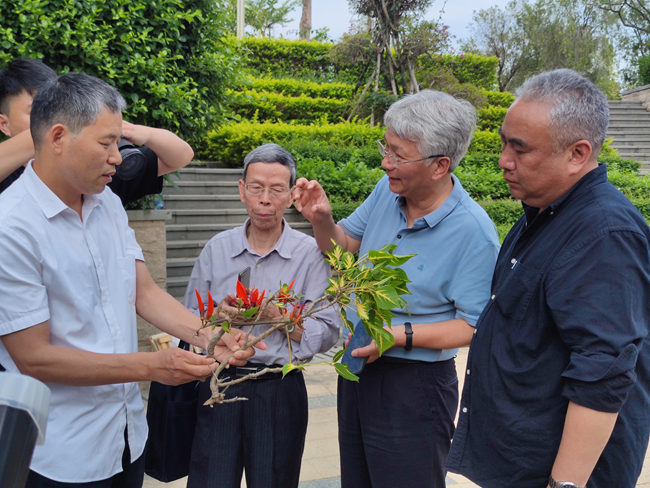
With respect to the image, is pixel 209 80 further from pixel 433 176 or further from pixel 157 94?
pixel 433 176

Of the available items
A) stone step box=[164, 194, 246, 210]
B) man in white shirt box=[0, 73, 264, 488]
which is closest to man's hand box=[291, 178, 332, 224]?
man in white shirt box=[0, 73, 264, 488]

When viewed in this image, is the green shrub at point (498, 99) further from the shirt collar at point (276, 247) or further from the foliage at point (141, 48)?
the shirt collar at point (276, 247)

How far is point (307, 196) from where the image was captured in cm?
218

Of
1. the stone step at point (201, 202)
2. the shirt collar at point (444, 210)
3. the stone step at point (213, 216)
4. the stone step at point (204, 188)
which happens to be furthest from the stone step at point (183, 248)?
the shirt collar at point (444, 210)

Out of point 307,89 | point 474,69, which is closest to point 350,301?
point 307,89

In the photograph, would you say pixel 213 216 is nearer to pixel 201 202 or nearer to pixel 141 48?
pixel 201 202

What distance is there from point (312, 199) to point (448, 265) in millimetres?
622

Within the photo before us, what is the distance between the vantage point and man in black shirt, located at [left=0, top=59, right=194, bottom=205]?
1902 mm

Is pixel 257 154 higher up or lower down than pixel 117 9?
lower down

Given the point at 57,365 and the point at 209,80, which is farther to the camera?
the point at 209,80

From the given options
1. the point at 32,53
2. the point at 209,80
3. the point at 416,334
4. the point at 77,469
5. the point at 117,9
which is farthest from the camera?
the point at 209,80

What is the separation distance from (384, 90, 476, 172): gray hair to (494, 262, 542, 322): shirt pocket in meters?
0.62

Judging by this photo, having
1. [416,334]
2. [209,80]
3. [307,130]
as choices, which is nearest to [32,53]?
[209,80]

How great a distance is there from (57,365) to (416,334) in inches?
47.1
